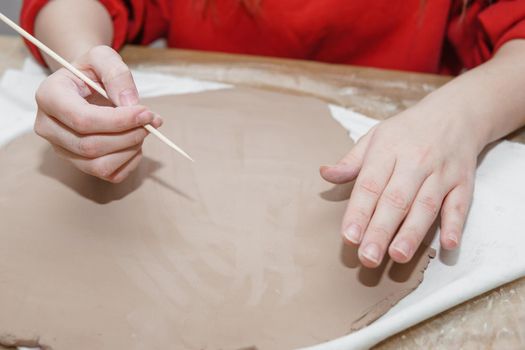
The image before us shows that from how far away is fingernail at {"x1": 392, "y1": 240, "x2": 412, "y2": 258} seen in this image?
0.58 meters

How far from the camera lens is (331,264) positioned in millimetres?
648

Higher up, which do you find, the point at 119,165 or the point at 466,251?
the point at 119,165

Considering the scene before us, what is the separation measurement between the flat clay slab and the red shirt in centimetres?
27

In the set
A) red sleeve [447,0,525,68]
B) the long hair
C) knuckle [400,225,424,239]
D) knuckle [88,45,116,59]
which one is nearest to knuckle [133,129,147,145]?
knuckle [88,45,116,59]

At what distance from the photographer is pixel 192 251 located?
661mm

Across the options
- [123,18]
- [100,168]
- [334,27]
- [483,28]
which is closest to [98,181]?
[100,168]

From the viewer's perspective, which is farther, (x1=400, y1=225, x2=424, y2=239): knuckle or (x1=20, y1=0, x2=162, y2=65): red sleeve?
(x1=20, y1=0, x2=162, y2=65): red sleeve

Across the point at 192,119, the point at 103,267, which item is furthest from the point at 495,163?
the point at 103,267

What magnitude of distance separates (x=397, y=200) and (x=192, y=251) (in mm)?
245

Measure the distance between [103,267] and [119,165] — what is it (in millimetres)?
120

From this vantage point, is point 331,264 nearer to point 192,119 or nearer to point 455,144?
point 455,144

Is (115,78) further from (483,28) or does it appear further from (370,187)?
(483,28)

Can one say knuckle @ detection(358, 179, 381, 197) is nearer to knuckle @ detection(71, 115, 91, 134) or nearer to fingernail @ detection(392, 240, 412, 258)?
fingernail @ detection(392, 240, 412, 258)

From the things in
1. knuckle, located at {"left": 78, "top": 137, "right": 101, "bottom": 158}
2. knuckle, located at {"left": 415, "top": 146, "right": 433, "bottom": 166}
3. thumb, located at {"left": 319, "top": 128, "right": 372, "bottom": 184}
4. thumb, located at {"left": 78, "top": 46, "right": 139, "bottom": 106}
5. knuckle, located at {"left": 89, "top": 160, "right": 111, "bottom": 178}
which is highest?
thumb, located at {"left": 78, "top": 46, "right": 139, "bottom": 106}
